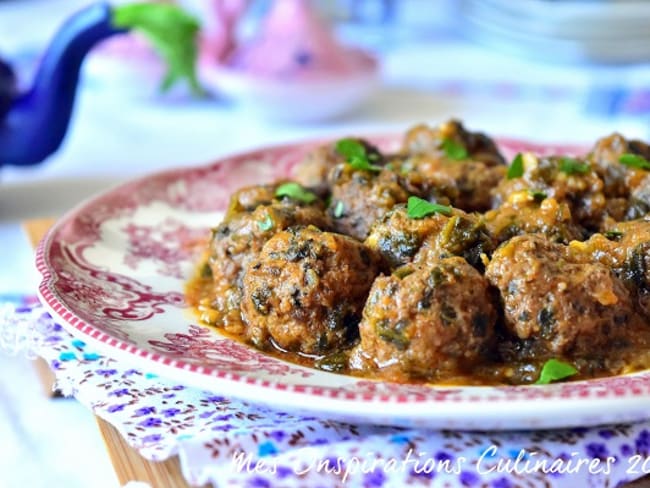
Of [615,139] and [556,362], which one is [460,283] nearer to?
[556,362]

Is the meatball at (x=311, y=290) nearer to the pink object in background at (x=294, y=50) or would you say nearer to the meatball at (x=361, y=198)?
the meatball at (x=361, y=198)

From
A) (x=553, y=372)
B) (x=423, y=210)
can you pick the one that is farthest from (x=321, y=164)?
(x=553, y=372)

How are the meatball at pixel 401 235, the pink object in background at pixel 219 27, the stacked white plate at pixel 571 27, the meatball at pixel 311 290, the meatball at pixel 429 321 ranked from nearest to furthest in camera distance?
the meatball at pixel 429 321 → the meatball at pixel 311 290 → the meatball at pixel 401 235 → the pink object in background at pixel 219 27 → the stacked white plate at pixel 571 27

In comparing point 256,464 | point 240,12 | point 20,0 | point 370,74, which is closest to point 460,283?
point 256,464

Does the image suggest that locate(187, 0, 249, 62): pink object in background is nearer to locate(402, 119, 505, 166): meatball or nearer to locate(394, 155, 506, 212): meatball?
locate(402, 119, 505, 166): meatball

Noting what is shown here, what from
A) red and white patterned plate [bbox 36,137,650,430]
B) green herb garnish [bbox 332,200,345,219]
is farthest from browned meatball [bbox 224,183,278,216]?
red and white patterned plate [bbox 36,137,650,430]

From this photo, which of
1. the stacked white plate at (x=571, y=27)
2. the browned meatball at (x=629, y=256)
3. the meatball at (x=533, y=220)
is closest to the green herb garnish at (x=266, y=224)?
the meatball at (x=533, y=220)

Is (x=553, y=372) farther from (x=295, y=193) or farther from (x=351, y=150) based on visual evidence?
(x=351, y=150)
